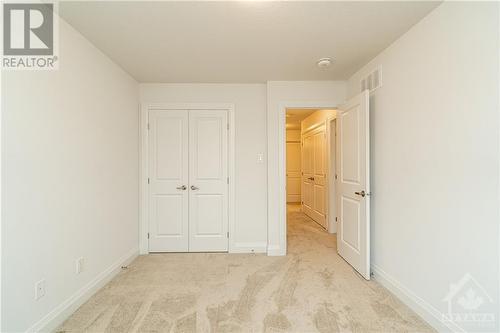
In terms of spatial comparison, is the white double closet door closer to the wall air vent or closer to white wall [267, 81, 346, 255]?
white wall [267, 81, 346, 255]

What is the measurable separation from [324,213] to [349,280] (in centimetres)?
229

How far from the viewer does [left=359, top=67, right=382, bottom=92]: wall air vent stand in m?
2.56

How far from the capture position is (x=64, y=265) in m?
1.96

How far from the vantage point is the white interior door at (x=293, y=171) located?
829 centimetres

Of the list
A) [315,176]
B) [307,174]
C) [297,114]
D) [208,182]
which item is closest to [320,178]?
[315,176]

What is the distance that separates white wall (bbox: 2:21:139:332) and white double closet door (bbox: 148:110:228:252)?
55cm

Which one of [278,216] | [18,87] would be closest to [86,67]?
[18,87]

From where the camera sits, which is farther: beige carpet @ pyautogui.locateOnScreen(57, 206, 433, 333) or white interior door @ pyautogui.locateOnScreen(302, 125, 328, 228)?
white interior door @ pyautogui.locateOnScreen(302, 125, 328, 228)

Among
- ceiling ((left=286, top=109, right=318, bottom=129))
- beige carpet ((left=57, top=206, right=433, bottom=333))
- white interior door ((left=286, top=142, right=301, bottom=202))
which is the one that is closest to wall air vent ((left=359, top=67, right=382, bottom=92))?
beige carpet ((left=57, top=206, right=433, bottom=333))

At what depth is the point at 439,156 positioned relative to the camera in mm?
1817

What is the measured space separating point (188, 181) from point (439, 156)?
9.50 feet

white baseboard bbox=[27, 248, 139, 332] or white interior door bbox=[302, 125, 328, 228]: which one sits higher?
white interior door bbox=[302, 125, 328, 228]

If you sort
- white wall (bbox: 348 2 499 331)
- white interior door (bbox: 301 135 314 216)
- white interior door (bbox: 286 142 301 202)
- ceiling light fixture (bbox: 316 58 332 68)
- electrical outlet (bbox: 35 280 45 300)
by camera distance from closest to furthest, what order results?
white wall (bbox: 348 2 499 331) → electrical outlet (bbox: 35 280 45 300) → ceiling light fixture (bbox: 316 58 332 68) → white interior door (bbox: 301 135 314 216) → white interior door (bbox: 286 142 301 202)

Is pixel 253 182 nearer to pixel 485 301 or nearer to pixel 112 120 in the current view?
pixel 112 120
